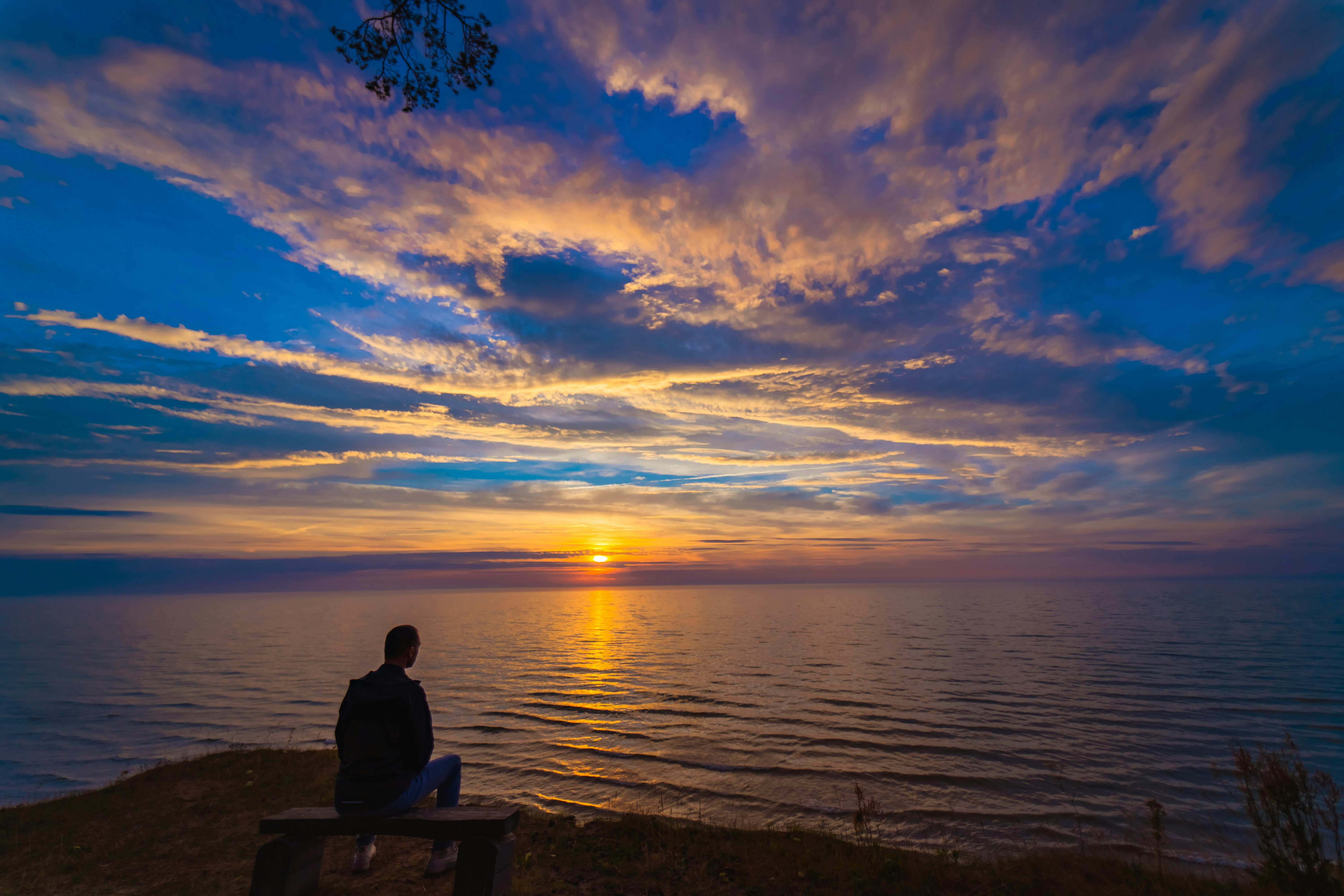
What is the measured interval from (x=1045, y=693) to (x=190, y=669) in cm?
6185

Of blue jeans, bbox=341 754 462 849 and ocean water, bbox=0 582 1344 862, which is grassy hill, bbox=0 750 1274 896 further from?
ocean water, bbox=0 582 1344 862

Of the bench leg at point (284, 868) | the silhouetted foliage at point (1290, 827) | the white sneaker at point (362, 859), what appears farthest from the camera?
the white sneaker at point (362, 859)

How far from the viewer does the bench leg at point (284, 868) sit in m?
7.20

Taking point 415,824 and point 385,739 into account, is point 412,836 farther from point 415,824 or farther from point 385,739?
point 385,739

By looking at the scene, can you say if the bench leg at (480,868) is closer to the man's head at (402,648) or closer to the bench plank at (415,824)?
the bench plank at (415,824)

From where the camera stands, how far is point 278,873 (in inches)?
285

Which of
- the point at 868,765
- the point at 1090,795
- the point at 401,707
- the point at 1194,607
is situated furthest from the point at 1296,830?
the point at 1194,607

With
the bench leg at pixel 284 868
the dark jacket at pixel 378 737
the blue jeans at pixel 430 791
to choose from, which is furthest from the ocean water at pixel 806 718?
the dark jacket at pixel 378 737

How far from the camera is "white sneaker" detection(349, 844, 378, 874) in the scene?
328 inches

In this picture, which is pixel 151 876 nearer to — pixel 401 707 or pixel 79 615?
pixel 401 707

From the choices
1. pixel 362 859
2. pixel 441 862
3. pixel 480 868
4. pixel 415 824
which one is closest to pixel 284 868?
pixel 362 859

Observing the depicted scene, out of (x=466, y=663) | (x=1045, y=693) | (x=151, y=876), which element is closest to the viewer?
(x=151, y=876)

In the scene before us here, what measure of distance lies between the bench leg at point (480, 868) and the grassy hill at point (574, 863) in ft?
3.77

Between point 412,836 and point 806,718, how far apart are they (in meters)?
20.2
